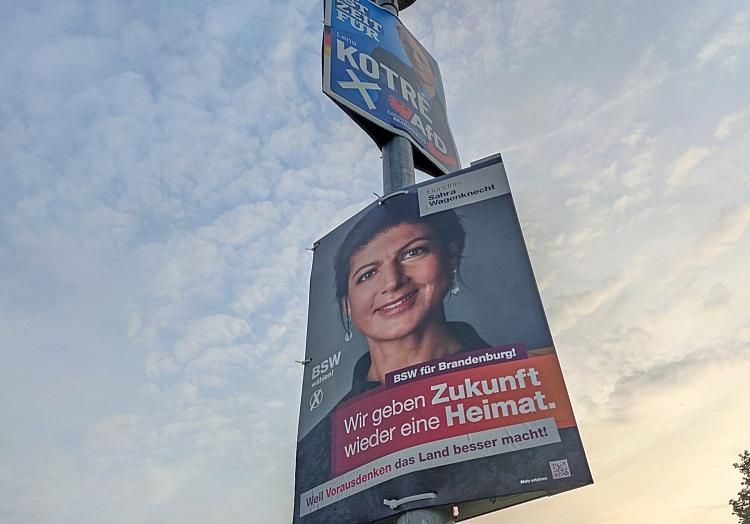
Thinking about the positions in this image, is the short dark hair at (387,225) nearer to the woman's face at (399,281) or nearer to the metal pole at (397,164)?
the woman's face at (399,281)

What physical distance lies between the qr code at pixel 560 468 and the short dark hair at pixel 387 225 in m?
2.68

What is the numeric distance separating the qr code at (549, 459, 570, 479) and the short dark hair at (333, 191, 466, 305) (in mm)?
2684

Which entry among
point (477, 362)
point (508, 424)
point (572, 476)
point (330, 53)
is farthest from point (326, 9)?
→ point (572, 476)

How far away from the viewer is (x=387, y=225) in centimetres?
702

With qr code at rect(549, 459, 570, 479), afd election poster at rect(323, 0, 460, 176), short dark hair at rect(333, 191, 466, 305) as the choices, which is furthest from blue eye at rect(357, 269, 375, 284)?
qr code at rect(549, 459, 570, 479)

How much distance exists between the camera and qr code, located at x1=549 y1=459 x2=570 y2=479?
170 inches

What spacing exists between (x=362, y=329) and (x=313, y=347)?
0.76 metres

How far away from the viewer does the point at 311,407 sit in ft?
20.3

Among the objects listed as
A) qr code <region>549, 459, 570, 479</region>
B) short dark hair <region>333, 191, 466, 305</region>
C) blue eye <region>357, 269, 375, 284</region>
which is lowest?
qr code <region>549, 459, 570, 479</region>

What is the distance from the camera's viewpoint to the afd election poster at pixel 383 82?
836cm

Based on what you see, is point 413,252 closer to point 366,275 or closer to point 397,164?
point 366,275

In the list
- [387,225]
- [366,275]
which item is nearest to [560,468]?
[366,275]

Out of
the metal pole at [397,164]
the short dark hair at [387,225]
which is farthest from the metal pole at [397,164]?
the short dark hair at [387,225]

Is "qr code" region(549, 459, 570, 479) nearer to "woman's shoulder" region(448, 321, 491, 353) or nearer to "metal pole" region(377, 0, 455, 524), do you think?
"woman's shoulder" region(448, 321, 491, 353)
